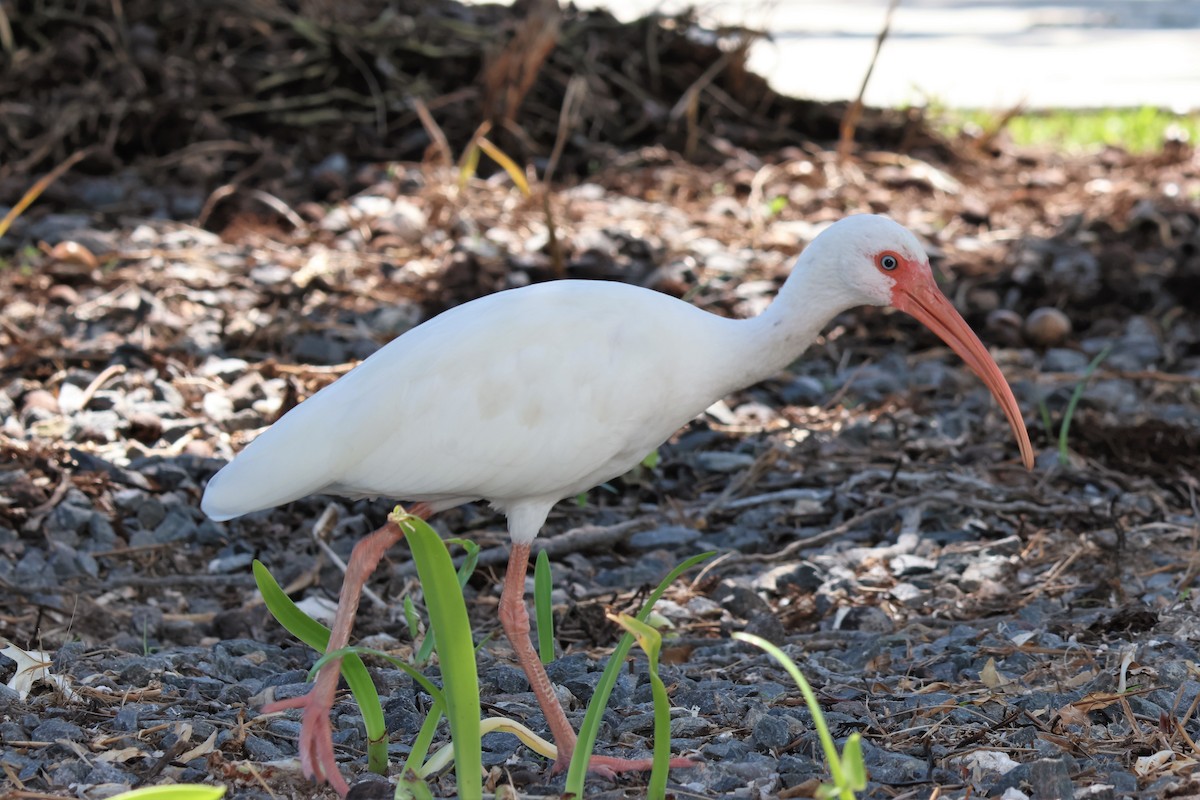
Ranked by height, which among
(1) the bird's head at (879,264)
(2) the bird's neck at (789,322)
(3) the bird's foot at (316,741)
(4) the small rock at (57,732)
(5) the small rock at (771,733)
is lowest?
(4) the small rock at (57,732)

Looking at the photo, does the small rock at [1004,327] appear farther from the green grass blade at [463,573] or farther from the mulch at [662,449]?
the green grass blade at [463,573]

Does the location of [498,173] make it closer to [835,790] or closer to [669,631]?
Answer: [669,631]

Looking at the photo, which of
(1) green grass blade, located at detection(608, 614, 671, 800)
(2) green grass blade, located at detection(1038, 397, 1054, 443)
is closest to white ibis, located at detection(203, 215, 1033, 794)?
(1) green grass blade, located at detection(608, 614, 671, 800)

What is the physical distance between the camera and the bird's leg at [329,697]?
281cm

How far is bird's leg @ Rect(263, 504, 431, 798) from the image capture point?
110 inches

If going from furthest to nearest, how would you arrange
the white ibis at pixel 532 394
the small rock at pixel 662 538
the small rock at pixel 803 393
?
1. the small rock at pixel 803 393
2. the small rock at pixel 662 538
3. the white ibis at pixel 532 394

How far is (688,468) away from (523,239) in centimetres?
203

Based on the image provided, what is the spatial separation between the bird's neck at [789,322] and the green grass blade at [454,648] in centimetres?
113

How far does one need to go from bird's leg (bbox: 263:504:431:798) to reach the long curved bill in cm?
128

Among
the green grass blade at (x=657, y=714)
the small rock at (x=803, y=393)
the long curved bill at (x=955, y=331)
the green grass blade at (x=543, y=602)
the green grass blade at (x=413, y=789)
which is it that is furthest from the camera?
the small rock at (x=803, y=393)

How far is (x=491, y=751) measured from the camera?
3.02m

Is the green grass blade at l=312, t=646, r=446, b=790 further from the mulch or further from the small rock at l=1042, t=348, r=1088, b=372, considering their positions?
the small rock at l=1042, t=348, r=1088, b=372

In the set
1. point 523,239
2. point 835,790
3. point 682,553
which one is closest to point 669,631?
point 682,553

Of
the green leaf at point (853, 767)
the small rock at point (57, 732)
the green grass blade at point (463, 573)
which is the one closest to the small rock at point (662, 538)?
the green grass blade at point (463, 573)
